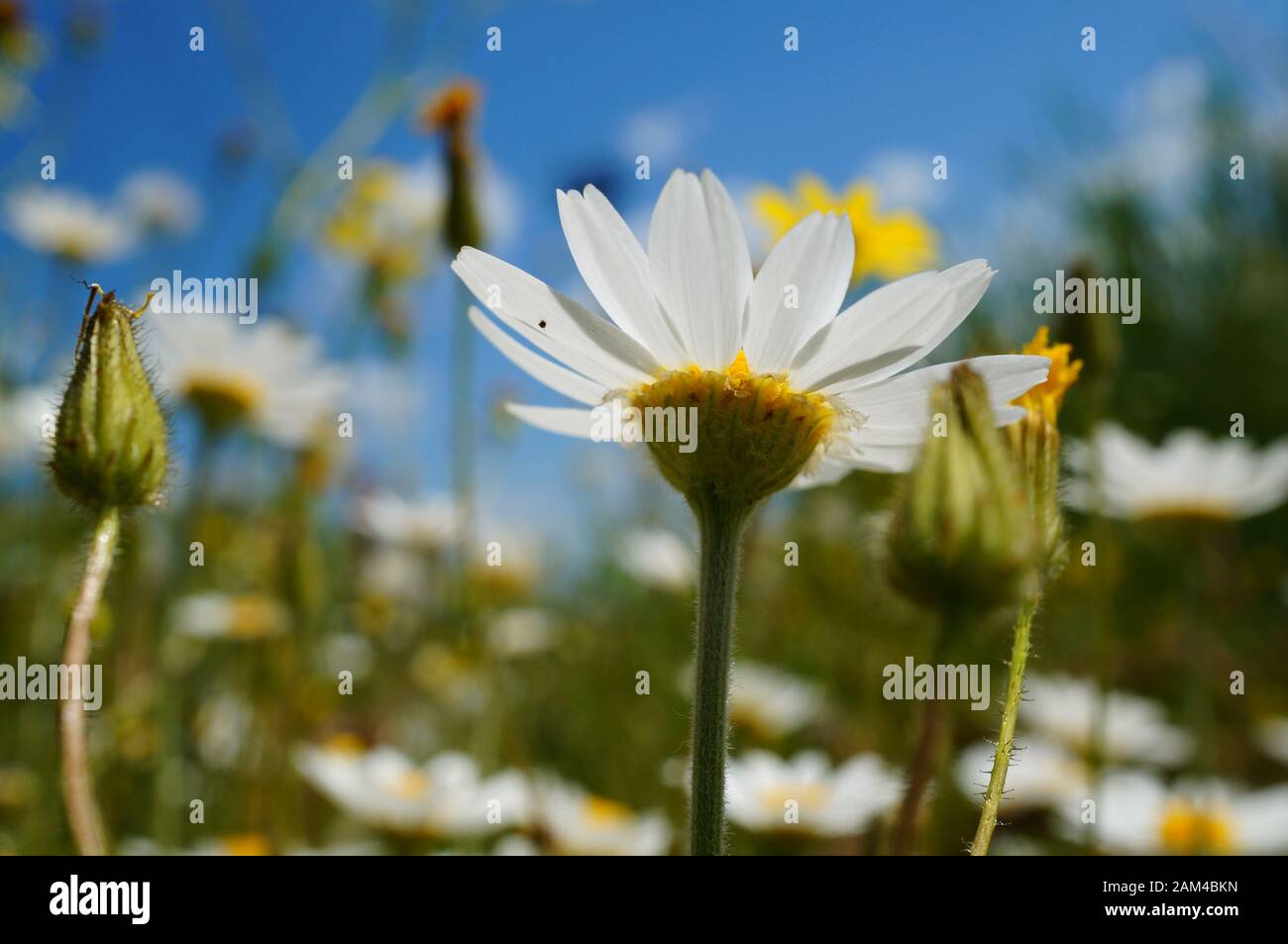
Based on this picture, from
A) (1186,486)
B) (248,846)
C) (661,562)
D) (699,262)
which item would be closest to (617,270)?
(699,262)

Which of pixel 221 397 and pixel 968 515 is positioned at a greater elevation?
pixel 221 397

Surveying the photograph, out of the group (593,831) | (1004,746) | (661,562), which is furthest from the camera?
(661,562)

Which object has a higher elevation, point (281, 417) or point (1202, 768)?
point (281, 417)

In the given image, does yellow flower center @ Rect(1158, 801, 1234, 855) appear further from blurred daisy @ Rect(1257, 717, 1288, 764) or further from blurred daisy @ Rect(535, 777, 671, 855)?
blurred daisy @ Rect(535, 777, 671, 855)

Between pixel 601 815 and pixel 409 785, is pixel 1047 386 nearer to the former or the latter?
pixel 601 815
